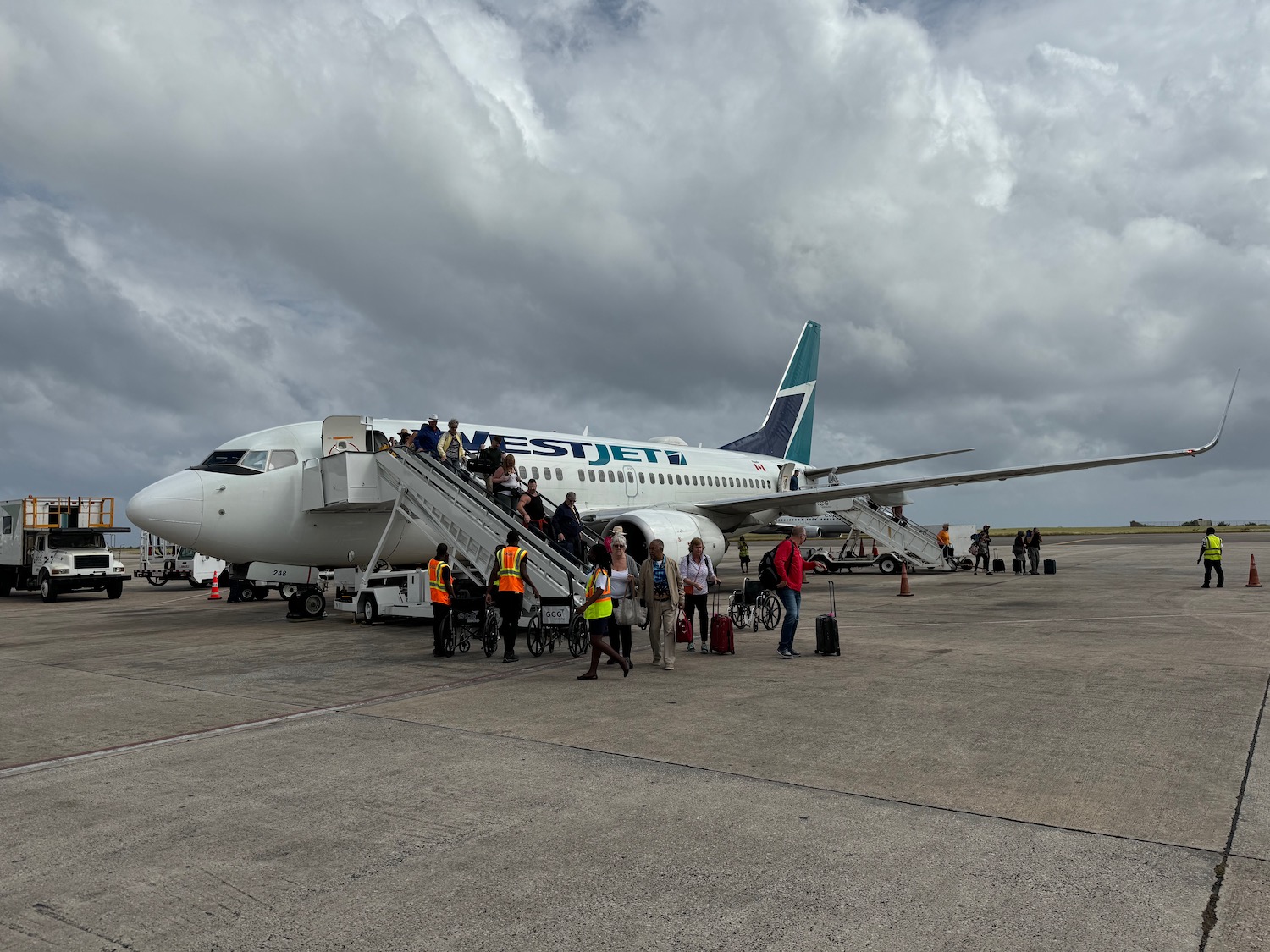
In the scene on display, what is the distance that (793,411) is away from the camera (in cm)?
3509

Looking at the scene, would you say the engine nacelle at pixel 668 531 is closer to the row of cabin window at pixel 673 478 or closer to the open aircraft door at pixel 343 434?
the row of cabin window at pixel 673 478

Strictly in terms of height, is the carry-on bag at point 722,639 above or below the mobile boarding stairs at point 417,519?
below

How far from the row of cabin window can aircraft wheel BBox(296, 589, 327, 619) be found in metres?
4.82

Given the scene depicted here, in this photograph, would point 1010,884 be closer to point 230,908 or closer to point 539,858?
point 539,858

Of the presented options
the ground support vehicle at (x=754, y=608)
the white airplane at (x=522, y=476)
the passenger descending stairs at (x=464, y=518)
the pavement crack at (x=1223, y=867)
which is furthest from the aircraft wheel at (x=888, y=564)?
the pavement crack at (x=1223, y=867)

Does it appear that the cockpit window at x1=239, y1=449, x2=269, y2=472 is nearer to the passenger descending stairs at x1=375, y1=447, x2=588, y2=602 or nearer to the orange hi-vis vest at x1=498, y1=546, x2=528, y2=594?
the passenger descending stairs at x1=375, y1=447, x2=588, y2=602

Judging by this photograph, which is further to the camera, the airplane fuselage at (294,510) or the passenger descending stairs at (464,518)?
the airplane fuselage at (294,510)

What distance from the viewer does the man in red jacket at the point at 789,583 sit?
11.3 metres

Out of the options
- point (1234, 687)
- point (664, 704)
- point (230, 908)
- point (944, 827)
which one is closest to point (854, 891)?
point (944, 827)

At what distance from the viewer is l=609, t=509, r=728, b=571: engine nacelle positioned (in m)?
15.7

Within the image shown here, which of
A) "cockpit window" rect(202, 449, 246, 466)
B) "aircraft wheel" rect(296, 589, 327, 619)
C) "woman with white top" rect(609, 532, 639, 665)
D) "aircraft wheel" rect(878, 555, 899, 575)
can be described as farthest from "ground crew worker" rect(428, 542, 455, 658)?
"aircraft wheel" rect(878, 555, 899, 575)

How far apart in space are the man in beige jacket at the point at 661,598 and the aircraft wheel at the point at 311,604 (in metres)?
9.40

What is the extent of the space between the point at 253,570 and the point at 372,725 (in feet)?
36.5

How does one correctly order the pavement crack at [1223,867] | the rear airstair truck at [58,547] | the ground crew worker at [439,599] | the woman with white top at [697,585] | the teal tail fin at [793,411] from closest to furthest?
the pavement crack at [1223,867] < the ground crew worker at [439,599] < the woman with white top at [697,585] < the rear airstair truck at [58,547] < the teal tail fin at [793,411]
